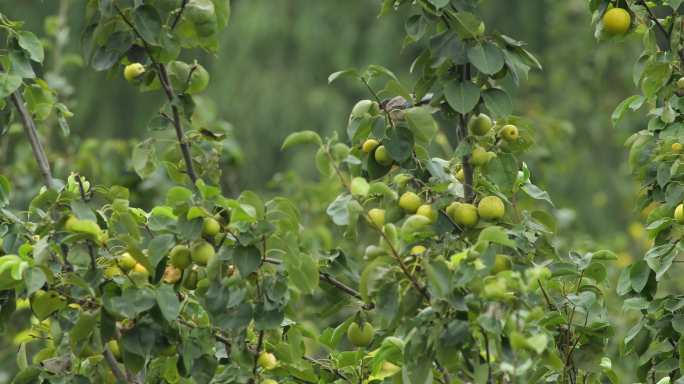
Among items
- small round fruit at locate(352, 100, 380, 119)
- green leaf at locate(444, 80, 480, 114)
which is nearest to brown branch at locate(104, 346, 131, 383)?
small round fruit at locate(352, 100, 380, 119)

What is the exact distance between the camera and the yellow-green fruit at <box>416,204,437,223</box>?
67.4 inches

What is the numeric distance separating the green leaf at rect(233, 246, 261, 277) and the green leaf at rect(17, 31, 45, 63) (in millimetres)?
623

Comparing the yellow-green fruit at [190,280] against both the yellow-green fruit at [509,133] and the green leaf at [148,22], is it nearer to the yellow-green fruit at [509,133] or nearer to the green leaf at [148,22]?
the green leaf at [148,22]

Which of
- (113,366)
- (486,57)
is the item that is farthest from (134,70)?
(486,57)

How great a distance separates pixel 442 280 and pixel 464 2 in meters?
0.48

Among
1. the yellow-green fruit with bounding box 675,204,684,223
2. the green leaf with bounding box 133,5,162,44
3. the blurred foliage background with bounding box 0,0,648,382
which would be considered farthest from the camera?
the blurred foliage background with bounding box 0,0,648,382

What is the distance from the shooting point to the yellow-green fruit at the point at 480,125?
180 cm

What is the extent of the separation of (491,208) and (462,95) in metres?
0.17

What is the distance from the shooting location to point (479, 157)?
176 cm

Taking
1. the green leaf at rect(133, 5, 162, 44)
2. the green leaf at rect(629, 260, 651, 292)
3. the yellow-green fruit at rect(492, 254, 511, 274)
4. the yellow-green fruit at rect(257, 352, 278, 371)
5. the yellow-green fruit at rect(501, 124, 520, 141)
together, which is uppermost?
the green leaf at rect(133, 5, 162, 44)

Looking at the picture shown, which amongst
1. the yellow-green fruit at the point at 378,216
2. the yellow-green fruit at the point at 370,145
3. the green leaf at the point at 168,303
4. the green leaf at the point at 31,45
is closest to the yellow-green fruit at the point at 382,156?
the yellow-green fruit at the point at 370,145

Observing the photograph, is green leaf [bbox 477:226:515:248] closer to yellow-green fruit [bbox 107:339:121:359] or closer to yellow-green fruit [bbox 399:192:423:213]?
yellow-green fruit [bbox 399:192:423:213]

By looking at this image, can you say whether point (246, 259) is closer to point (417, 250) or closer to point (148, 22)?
point (417, 250)

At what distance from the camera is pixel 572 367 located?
1.94 m
